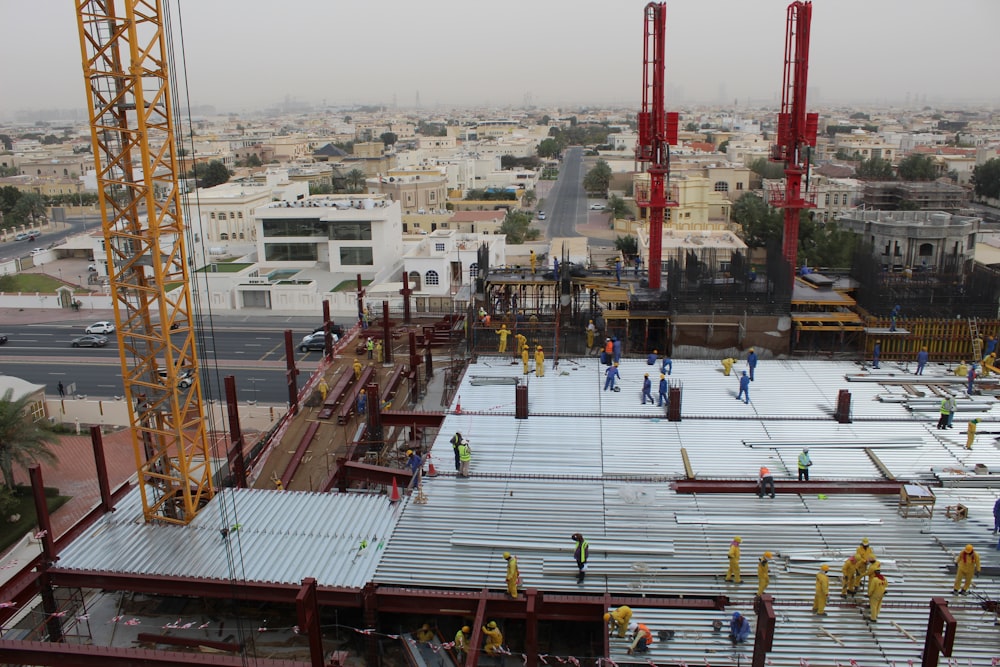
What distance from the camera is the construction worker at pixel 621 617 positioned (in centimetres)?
1199

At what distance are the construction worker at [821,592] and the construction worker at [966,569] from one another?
246cm

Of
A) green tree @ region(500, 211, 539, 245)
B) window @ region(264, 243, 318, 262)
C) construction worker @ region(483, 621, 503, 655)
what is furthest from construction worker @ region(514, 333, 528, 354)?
green tree @ region(500, 211, 539, 245)

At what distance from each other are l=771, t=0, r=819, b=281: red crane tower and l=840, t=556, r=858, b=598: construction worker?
1360 cm

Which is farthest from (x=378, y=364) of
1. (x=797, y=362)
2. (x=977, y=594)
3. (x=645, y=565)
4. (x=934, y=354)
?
(x=977, y=594)

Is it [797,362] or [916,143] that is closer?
[797,362]

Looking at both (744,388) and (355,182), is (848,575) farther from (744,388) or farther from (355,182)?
(355,182)

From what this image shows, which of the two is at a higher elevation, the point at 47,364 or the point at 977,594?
the point at 977,594

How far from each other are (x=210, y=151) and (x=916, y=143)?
13715 centimetres

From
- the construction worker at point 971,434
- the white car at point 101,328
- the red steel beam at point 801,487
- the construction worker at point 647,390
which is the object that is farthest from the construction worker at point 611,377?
the white car at point 101,328

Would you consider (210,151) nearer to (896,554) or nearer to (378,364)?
(378,364)

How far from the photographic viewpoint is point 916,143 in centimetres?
15350

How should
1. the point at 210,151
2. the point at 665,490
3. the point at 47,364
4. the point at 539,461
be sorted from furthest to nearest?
the point at 210,151 < the point at 47,364 < the point at 539,461 < the point at 665,490

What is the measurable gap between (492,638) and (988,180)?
96.4 m

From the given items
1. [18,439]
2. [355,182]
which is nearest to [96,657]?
[18,439]
